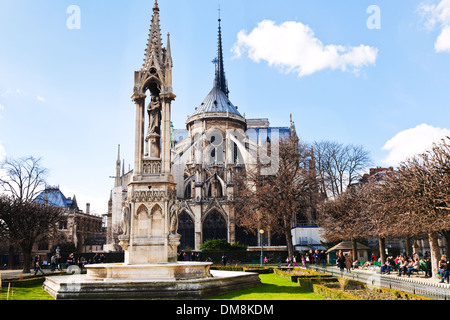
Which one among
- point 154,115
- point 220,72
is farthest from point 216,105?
point 154,115

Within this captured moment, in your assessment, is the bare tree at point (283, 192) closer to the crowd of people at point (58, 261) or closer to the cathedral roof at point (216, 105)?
the crowd of people at point (58, 261)

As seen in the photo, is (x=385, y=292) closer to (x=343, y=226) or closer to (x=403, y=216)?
(x=403, y=216)

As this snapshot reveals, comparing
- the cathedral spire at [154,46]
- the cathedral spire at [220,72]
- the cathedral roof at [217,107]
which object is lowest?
the cathedral spire at [154,46]

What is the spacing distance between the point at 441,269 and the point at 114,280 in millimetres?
14581

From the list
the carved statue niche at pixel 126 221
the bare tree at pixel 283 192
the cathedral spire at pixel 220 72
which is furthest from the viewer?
the cathedral spire at pixel 220 72

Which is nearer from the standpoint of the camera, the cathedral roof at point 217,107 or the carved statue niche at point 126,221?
the carved statue niche at point 126,221

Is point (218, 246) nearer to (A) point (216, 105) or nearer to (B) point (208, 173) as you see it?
(B) point (208, 173)

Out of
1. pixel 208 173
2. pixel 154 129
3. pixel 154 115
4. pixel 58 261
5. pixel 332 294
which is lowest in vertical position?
pixel 58 261

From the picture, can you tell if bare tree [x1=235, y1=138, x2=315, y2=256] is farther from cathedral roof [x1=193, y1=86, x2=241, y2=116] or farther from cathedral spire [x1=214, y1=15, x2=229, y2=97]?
cathedral spire [x1=214, y1=15, x2=229, y2=97]

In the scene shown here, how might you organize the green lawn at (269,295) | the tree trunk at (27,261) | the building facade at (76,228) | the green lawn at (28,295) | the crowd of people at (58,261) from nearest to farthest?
the green lawn at (269,295), the green lawn at (28,295), the crowd of people at (58,261), the tree trunk at (27,261), the building facade at (76,228)

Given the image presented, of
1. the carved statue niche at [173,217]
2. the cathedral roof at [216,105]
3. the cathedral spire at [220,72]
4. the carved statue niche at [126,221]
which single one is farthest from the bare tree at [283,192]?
the cathedral spire at [220,72]

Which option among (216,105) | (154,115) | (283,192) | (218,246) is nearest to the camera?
(154,115)

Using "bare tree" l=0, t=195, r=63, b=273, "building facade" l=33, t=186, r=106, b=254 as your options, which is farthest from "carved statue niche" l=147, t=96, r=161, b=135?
"building facade" l=33, t=186, r=106, b=254
